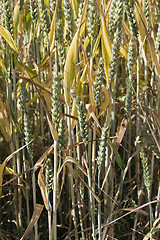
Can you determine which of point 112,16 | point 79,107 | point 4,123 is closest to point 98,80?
point 79,107

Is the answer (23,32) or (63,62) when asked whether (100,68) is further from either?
(23,32)

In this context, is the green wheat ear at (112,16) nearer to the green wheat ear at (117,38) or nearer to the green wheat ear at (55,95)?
the green wheat ear at (117,38)

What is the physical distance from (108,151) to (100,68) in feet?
1.14

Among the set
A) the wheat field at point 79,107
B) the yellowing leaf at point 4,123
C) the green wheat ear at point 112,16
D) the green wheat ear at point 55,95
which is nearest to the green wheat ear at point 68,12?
the wheat field at point 79,107

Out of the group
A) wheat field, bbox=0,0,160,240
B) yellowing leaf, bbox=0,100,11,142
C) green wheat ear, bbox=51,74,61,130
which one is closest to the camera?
green wheat ear, bbox=51,74,61,130

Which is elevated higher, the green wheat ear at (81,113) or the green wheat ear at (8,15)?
the green wheat ear at (8,15)

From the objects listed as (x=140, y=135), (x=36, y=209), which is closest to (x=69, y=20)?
(x=140, y=135)

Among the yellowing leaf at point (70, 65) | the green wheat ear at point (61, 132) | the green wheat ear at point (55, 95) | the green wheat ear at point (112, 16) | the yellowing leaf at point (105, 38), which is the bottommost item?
the green wheat ear at point (61, 132)

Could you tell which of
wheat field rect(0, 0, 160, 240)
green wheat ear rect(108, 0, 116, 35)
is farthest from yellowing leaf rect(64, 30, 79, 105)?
green wheat ear rect(108, 0, 116, 35)

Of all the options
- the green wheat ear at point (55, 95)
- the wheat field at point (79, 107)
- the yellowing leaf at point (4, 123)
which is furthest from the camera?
the yellowing leaf at point (4, 123)

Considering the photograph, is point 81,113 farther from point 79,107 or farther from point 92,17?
point 92,17

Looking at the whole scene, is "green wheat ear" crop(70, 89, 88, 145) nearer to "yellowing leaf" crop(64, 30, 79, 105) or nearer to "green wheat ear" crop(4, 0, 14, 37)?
"yellowing leaf" crop(64, 30, 79, 105)

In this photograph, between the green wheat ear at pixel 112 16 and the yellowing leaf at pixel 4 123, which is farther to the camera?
the yellowing leaf at pixel 4 123

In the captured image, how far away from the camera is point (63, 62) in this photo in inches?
30.2
